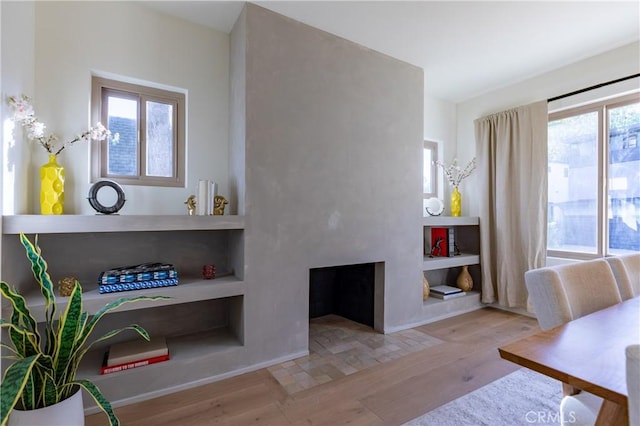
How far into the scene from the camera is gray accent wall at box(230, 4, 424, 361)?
2.21 m

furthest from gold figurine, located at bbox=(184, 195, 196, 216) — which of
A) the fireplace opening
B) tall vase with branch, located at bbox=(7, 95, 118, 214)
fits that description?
the fireplace opening

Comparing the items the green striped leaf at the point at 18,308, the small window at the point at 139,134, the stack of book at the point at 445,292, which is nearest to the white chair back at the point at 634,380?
the green striped leaf at the point at 18,308

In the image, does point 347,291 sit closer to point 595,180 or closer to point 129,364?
point 129,364

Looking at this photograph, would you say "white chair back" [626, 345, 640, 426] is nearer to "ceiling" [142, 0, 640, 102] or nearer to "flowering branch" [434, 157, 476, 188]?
"ceiling" [142, 0, 640, 102]

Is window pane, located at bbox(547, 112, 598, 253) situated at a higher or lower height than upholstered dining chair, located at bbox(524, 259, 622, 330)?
higher

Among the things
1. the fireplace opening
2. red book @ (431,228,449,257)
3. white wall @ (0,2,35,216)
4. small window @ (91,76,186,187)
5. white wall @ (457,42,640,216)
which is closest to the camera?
white wall @ (0,2,35,216)

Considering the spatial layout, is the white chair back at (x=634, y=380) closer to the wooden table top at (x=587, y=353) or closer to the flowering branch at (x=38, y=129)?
the wooden table top at (x=587, y=353)

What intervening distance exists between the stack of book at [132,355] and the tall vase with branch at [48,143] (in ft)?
3.07

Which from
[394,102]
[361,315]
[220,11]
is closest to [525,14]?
[394,102]

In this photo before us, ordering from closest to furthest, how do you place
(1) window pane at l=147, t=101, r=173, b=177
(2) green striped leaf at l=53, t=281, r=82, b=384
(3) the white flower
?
(2) green striped leaf at l=53, t=281, r=82, b=384 → (3) the white flower → (1) window pane at l=147, t=101, r=173, b=177

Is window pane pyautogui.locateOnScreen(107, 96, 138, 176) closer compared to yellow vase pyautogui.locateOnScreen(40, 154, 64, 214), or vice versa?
yellow vase pyautogui.locateOnScreen(40, 154, 64, 214)

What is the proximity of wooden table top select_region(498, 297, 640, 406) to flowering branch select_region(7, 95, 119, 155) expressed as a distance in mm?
2404

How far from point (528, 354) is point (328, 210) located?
178cm

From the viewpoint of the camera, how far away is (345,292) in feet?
11.1
